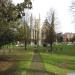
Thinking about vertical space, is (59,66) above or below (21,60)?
below

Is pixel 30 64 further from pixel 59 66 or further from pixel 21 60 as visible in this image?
pixel 21 60

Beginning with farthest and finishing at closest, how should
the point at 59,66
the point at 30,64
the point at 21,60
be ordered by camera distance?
the point at 21,60 → the point at 59,66 → the point at 30,64

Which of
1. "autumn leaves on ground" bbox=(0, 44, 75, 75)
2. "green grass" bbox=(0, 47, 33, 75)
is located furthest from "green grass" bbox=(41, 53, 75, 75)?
"green grass" bbox=(0, 47, 33, 75)

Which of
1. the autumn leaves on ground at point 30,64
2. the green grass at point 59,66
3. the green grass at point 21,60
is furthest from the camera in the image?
the green grass at point 59,66

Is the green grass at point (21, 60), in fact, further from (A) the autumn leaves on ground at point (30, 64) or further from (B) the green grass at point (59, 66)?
(B) the green grass at point (59, 66)

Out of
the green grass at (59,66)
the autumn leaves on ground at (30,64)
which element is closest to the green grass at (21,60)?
the autumn leaves on ground at (30,64)

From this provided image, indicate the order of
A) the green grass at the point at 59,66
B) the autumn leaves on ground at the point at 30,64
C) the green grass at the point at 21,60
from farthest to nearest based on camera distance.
Result: the green grass at the point at 59,66
the green grass at the point at 21,60
the autumn leaves on ground at the point at 30,64

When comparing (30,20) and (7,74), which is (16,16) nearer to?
(7,74)

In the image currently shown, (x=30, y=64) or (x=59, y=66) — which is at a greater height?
(x=30, y=64)

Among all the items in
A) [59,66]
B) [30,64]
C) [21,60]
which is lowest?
[59,66]

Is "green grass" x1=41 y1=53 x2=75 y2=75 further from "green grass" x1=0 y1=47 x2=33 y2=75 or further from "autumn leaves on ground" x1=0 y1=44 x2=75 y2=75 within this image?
"green grass" x1=0 y1=47 x2=33 y2=75

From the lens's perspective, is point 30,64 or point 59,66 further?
point 59,66

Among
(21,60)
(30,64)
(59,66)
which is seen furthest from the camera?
(21,60)

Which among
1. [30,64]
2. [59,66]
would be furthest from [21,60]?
[59,66]
